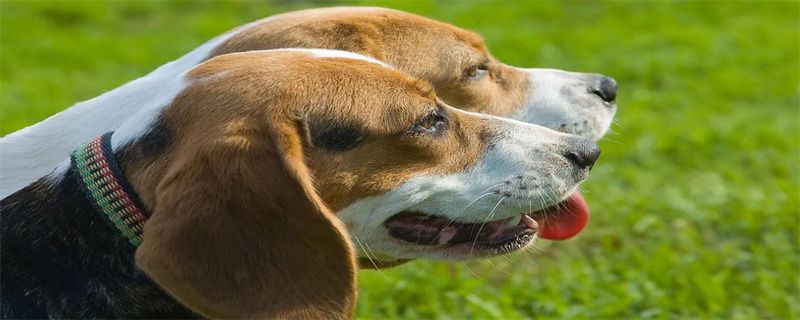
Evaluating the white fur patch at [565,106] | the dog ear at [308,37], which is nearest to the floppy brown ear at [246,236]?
the dog ear at [308,37]

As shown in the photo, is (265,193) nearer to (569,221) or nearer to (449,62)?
(449,62)

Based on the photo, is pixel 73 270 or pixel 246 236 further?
pixel 73 270

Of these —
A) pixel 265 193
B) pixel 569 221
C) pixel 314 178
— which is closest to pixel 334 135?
pixel 314 178

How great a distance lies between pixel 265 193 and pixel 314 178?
0.40 m

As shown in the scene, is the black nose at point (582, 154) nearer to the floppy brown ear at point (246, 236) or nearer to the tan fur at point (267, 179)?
the tan fur at point (267, 179)

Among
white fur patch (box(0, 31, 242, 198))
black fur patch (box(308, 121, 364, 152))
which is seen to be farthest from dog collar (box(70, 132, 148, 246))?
black fur patch (box(308, 121, 364, 152))

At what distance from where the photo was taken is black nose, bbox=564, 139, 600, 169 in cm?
447

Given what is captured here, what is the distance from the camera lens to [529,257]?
21.9 feet

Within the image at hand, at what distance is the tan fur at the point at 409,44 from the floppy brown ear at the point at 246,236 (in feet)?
4.69

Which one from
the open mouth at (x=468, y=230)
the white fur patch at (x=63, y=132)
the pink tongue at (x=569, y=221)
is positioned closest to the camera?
the white fur patch at (x=63, y=132)

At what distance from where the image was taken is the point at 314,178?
393cm

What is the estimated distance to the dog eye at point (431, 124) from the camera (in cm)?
419

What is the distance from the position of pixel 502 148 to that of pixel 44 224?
1.63 m

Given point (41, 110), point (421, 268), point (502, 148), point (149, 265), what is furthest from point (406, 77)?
point (41, 110)
